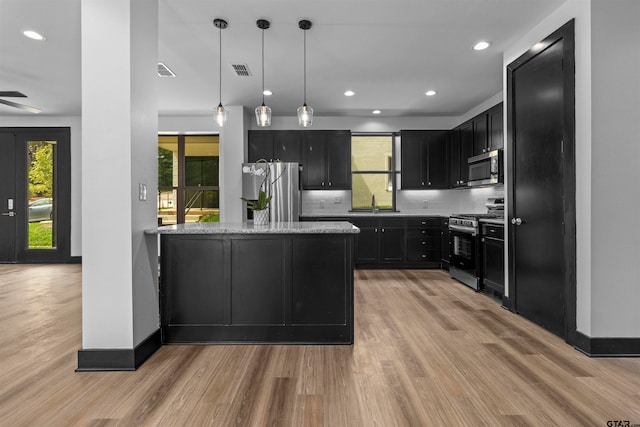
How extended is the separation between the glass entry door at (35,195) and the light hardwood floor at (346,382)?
400 centimetres

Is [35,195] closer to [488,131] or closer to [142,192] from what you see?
[142,192]

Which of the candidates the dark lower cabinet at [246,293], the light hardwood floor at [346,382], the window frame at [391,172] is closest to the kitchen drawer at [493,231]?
the light hardwood floor at [346,382]

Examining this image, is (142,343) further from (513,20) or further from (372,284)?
(513,20)

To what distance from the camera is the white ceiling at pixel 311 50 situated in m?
3.09

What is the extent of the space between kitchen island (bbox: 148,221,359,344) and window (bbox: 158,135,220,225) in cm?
412

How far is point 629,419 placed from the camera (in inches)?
71.7

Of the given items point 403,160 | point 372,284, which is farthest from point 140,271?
point 403,160

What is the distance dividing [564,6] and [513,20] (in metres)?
0.40

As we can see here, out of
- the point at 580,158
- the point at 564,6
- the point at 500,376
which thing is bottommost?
the point at 500,376

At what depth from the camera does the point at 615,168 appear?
266cm

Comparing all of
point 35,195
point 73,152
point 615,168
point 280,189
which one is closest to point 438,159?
point 280,189

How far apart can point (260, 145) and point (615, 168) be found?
4948 millimetres

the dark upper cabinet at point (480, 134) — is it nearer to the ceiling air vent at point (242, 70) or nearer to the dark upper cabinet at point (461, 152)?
the dark upper cabinet at point (461, 152)

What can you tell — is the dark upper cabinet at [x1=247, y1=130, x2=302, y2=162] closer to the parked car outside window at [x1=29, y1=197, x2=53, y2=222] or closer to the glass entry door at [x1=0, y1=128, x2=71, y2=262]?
the glass entry door at [x1=0, y1=128, x2=71, y2=262]
